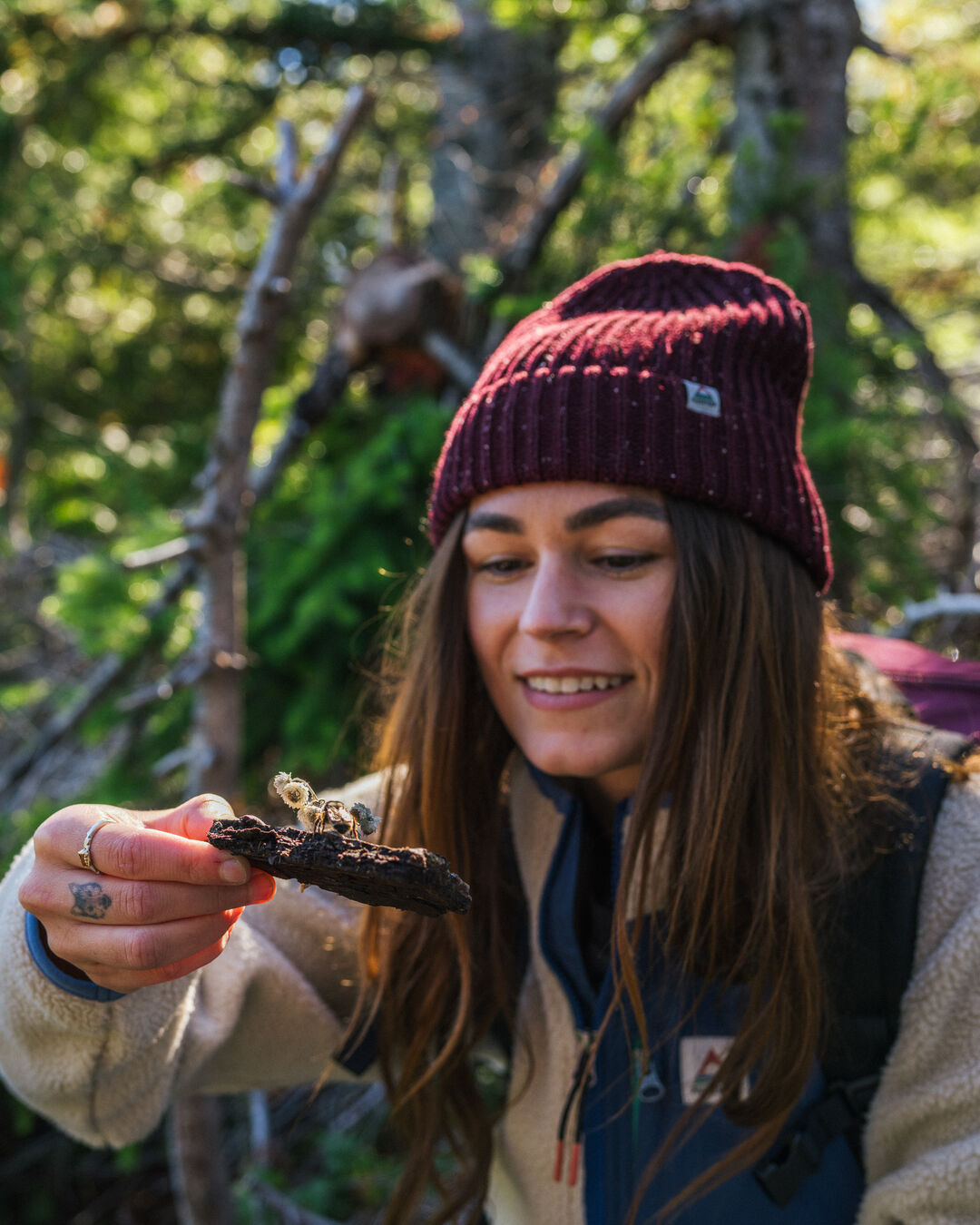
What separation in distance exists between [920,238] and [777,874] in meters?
4.98

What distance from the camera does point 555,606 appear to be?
5.87 feet

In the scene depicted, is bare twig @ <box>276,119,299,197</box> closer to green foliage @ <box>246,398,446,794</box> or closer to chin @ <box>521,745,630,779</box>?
green foliage @ <box>246,398,446,794</box>

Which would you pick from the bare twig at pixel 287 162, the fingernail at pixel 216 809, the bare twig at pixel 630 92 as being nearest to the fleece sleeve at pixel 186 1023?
the fingernail at pixel 216 809

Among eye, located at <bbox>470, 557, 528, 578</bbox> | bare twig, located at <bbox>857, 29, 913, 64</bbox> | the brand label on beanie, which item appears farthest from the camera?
bare twig, located at <bbox>857, 29, 913, 64</bbox>

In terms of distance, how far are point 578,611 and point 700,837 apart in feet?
1.60

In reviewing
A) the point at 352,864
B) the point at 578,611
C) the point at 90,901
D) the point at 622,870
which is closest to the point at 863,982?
the point at 622,870

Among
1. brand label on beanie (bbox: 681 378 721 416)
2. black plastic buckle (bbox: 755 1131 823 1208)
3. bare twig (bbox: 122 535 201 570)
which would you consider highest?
brand label on beanie (bbox: 681 378 721 416)

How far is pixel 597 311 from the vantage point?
204 centimetres

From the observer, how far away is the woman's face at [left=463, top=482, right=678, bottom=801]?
181 centimetres

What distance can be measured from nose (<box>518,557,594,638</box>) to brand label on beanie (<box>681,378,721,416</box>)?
0.41 m

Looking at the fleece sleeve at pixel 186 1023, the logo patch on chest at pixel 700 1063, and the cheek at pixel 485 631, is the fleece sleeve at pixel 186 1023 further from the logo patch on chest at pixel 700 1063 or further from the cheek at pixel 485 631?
the logo patch on chest at pixel 700 1063

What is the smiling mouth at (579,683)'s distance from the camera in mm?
1854

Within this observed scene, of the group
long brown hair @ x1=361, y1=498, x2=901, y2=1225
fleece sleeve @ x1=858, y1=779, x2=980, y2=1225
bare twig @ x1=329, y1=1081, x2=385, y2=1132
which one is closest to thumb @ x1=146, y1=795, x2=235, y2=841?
long brown hair @ x1=361, y1=498, x2=901, y2=1225

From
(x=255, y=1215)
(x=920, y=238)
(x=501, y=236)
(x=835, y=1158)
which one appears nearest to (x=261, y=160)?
(x=501, y=236)
